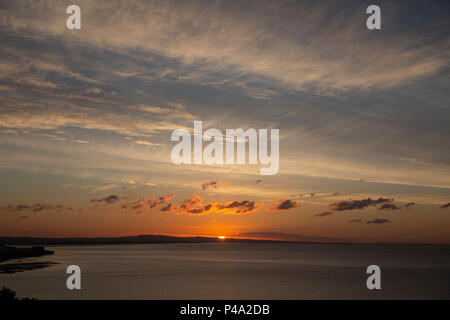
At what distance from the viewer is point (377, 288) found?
69.3 m

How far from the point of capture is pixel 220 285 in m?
71.1
